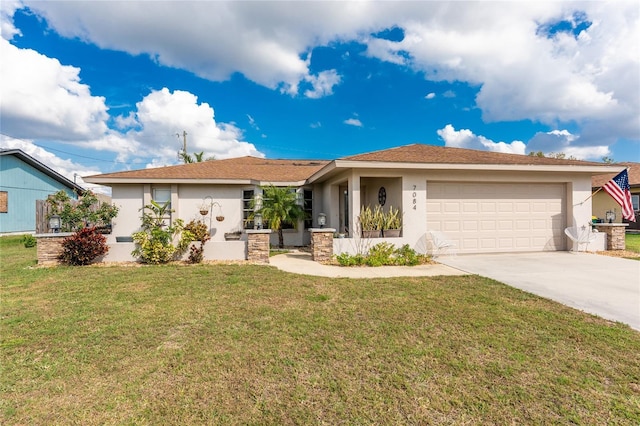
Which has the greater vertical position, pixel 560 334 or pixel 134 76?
pixel 134 76

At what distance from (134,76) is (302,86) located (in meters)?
8.92

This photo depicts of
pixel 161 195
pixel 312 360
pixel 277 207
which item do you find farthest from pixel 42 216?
pixel 312 360

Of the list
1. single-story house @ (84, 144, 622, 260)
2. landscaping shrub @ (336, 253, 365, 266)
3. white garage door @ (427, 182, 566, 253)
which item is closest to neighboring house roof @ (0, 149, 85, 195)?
single-story house @ (84, 144, 622, 260)

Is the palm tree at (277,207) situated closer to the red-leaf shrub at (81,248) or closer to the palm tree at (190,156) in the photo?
the red-leaf shrub at (81,248)

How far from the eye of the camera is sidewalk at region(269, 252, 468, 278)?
6973 millimetres

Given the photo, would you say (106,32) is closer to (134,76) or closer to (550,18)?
(134,76)

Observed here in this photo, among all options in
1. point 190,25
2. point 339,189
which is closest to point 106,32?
point 190,25

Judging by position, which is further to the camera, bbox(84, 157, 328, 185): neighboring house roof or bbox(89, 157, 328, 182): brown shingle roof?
bbox(89, 157, 328, 182): brown shingle roof

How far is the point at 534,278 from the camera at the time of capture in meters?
6.41

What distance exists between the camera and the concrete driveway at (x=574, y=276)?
4633 millimetres

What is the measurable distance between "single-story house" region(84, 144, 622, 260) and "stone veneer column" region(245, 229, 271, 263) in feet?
2.02

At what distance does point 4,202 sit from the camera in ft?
53.7

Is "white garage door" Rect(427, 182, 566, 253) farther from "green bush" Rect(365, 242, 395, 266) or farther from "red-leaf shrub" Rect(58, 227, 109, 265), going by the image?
"red-leaf shrub" Rect(58, 227, 109, 265)

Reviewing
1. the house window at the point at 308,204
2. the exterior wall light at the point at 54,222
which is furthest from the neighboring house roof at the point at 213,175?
the exterior wall light at the point at 54,222
